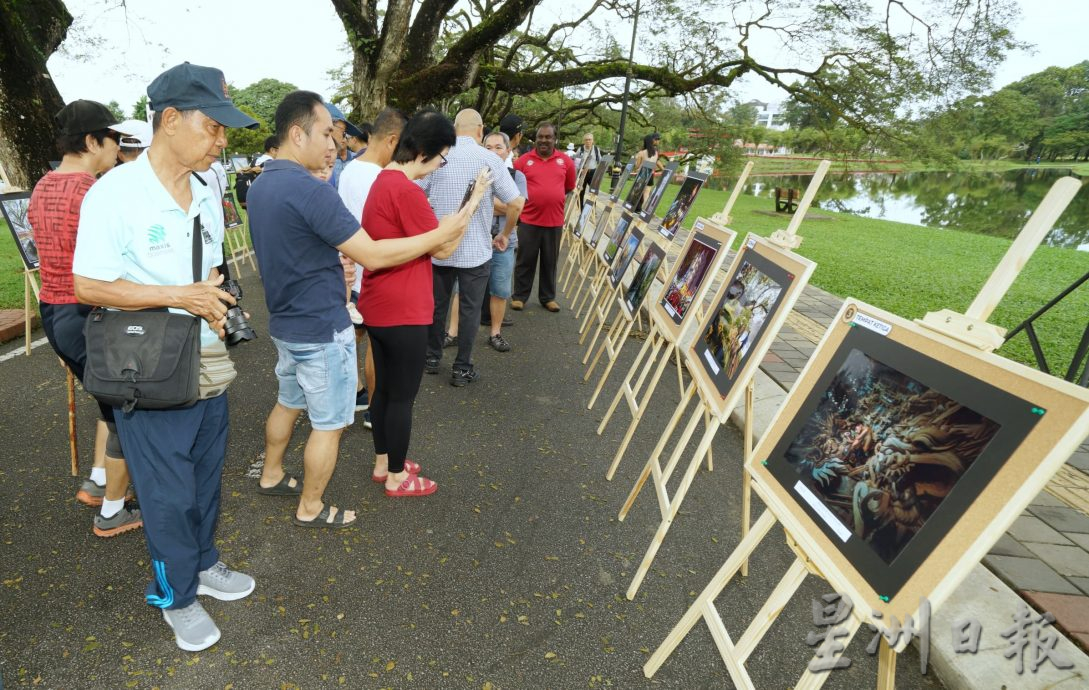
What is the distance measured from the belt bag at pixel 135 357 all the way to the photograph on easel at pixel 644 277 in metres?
2.83

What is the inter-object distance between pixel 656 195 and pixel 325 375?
4092 mm

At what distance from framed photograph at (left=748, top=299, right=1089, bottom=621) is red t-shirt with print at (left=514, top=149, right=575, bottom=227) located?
4.38 m

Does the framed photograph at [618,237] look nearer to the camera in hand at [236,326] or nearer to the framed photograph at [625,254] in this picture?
the framed photograph at [625,254]

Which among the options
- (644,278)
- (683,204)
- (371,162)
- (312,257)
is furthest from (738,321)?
(683,204)

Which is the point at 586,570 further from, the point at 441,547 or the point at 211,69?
the point at 211,69

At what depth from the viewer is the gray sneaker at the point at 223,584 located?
230 cm

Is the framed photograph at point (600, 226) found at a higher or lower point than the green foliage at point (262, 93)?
higher

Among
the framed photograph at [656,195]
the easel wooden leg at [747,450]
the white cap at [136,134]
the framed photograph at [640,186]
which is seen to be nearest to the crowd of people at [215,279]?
the white cap at [136,134]

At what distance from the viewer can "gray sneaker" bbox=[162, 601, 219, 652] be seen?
2.06m

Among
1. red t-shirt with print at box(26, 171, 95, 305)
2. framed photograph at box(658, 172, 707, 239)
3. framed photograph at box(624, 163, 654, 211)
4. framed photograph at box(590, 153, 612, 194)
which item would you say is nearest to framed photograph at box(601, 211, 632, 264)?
framed photograph at box(658, 172, 707, 239)

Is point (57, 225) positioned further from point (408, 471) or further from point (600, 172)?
point (600, 172)

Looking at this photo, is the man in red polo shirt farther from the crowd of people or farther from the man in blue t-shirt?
the man in blue t-shirt

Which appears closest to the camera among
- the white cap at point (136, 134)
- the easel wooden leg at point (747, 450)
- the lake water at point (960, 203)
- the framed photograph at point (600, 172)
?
the easel wooden leg at point (747, 450)
